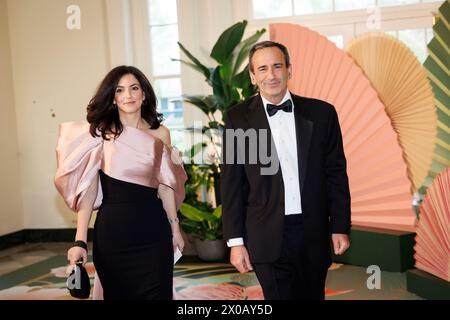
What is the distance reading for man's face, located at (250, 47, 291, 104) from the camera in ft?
6.65

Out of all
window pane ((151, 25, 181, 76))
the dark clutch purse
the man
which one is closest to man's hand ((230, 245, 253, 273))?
the man

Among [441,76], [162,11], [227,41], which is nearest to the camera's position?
[441,76]

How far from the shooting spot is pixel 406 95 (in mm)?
4230

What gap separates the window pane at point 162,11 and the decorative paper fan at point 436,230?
3398mm

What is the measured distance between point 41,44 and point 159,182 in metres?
4.32

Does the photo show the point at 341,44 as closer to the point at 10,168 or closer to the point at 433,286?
the point at 433,286

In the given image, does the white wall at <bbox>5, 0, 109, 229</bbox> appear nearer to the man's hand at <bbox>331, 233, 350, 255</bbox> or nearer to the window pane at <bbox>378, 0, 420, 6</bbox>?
the window pane at <bbox>378, 0, 420, 6</bbox>

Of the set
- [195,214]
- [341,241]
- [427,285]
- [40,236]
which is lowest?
[40,236]

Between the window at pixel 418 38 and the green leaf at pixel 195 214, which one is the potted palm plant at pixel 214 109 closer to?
the green leaf at pixel 195 214

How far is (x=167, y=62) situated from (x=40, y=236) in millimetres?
2474

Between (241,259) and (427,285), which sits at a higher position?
(241,259)

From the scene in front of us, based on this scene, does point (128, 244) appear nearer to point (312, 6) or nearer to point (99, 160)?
point (99, 160)

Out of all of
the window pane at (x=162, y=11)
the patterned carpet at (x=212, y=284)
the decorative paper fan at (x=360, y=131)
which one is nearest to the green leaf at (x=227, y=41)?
the decorative paper fan at (x=360, y=131)

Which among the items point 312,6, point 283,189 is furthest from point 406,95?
point 283,189
